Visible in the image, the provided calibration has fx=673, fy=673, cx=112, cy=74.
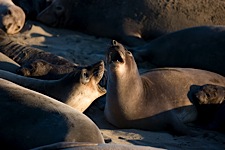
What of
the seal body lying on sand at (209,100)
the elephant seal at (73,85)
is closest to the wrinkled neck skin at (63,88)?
the elephant seal at (73,85)

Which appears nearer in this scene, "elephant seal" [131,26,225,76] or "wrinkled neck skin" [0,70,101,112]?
"wrinkled neck skin" [0,70,101,112]

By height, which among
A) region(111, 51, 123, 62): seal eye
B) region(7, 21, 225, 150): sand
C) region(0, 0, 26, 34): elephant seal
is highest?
region(0, 0, 26, 34): elephant seal

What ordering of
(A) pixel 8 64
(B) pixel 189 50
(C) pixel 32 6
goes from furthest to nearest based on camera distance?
(C) pixel 32 6 → (B) pixel 189 50 → (A) pixel 8 64

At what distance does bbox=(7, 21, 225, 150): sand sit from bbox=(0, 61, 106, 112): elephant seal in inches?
13.3

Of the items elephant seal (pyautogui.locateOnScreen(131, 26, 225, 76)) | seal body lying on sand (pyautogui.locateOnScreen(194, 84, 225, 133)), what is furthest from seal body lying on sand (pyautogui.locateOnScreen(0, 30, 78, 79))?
elephant seal (pyautogui.locateOnScreen(131, 26, 225, 76))

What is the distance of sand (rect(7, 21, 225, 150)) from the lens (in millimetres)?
5672

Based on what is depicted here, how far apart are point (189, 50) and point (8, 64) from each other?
253 centimetres

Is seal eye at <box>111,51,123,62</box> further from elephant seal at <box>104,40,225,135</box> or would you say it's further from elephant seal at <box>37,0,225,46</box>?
elephant seal at <box>37,0,225,46</box>

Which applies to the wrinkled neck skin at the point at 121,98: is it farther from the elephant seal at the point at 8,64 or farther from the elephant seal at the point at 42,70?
the elephant seal at the point at 8,64

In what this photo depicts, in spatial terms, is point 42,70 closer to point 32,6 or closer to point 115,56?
point 115,56

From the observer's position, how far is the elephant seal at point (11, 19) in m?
9.02

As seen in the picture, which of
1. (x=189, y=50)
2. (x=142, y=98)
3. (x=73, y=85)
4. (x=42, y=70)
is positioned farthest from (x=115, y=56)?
(x=189, y=50)

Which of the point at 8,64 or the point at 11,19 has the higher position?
the point at 11,19

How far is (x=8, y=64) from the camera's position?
21.5 feet
